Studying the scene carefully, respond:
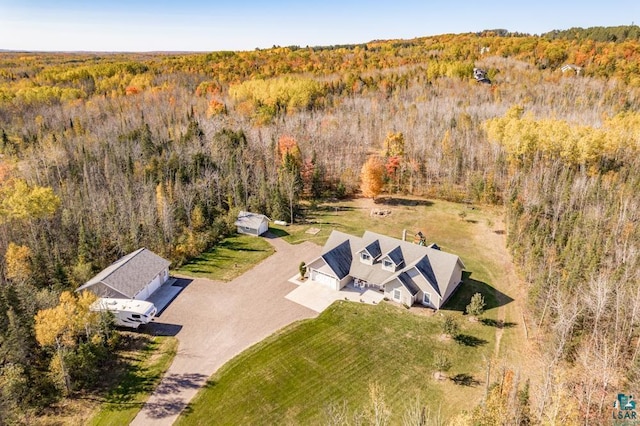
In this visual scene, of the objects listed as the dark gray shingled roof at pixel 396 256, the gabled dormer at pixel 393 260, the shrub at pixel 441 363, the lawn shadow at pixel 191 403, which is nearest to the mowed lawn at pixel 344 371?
the lawn shadow at pixel 191 403

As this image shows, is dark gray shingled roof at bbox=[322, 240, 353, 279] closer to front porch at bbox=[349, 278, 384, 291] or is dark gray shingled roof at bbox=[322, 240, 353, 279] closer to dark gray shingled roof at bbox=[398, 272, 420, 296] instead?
front porch at bbox=[349, 278, 384, 291]

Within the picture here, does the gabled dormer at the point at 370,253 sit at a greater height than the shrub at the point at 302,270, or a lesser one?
greater

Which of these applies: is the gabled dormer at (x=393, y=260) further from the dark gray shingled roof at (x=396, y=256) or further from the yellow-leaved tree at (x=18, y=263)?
the yellow-leaved tree at (x=18, y=263)

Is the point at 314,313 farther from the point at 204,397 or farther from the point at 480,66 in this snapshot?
the point at 480,66

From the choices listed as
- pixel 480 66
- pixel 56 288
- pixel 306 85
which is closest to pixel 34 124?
pixel 306 85

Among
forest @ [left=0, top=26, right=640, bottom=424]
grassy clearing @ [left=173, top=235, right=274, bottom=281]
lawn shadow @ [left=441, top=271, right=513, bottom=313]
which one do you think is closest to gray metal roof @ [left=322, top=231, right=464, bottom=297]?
lawn shadow @ [left=441, top=271, right=513, bottom=313]

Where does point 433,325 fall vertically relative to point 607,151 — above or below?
below
